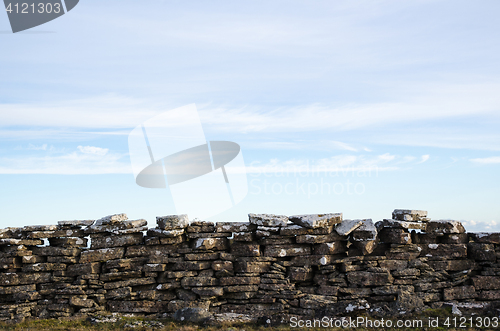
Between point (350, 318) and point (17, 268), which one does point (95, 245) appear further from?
point (350, 318)

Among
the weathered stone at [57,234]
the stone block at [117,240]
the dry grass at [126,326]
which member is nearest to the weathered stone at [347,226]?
the dry grass at [126,326]

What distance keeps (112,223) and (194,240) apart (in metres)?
2.47

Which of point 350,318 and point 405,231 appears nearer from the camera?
point 350,318

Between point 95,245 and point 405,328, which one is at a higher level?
point 95,245

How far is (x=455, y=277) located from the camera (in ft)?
41.2

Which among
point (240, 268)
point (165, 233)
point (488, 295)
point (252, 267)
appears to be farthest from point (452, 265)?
point (165, 233)

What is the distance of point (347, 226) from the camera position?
40.4ft

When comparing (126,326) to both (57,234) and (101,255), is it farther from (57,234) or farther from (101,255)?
(57,234)

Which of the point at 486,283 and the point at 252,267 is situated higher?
the point at 252,267

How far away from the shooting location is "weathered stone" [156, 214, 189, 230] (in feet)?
40.0

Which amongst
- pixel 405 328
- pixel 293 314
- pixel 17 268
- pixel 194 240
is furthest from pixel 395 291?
pixel 17 268

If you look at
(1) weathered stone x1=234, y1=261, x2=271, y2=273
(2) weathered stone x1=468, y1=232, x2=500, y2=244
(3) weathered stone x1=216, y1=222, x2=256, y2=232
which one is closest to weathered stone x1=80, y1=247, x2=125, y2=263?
(3) weathered stone x1=216, y1=222, x2=256, y2=232

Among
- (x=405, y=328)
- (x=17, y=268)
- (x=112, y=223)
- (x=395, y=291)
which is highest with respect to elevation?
(x=112, y=223)

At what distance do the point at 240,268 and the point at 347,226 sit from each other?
132 inches
